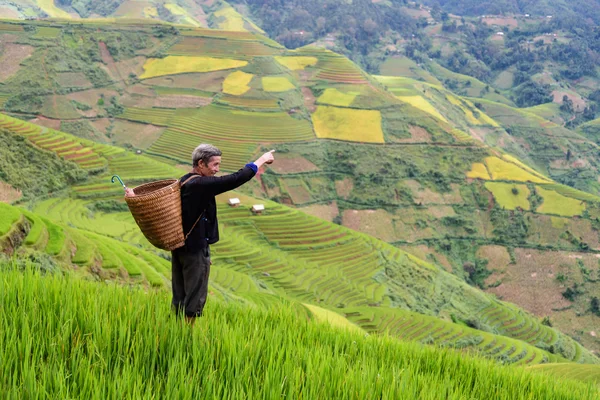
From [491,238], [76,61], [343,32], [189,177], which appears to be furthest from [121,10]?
[189,177]

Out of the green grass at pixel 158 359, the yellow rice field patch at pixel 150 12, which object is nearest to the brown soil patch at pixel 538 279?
the green grass at pixel 158 359

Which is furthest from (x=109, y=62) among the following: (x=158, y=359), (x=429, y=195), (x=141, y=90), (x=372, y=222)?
(x=158, y=359)

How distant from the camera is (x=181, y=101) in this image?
6594 cm

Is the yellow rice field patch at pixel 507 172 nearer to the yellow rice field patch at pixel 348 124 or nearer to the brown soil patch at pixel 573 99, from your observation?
the yellow rice field patch at pixel 348 124

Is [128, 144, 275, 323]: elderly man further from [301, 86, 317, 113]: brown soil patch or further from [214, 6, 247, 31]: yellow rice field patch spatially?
[214, 6, 247, 31]: yellow rice field patch

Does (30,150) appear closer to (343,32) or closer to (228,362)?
(228,362)

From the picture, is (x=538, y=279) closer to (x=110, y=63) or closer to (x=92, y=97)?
(x=92, y=97)

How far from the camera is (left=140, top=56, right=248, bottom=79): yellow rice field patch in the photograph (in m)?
71.8

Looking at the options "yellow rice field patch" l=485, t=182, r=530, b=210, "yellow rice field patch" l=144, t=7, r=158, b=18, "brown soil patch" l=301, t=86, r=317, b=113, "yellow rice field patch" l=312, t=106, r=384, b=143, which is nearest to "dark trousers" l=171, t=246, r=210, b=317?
"yellow rice field patch" l=485, t=182, r=530, b=210

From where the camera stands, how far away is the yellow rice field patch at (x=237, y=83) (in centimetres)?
6831

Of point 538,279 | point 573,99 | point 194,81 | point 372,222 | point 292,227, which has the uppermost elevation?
point 194,81

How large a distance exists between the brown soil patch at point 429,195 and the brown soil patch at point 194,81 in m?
29.9

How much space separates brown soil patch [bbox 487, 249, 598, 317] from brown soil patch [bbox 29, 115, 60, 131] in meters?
50.1

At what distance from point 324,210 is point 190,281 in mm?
50141
